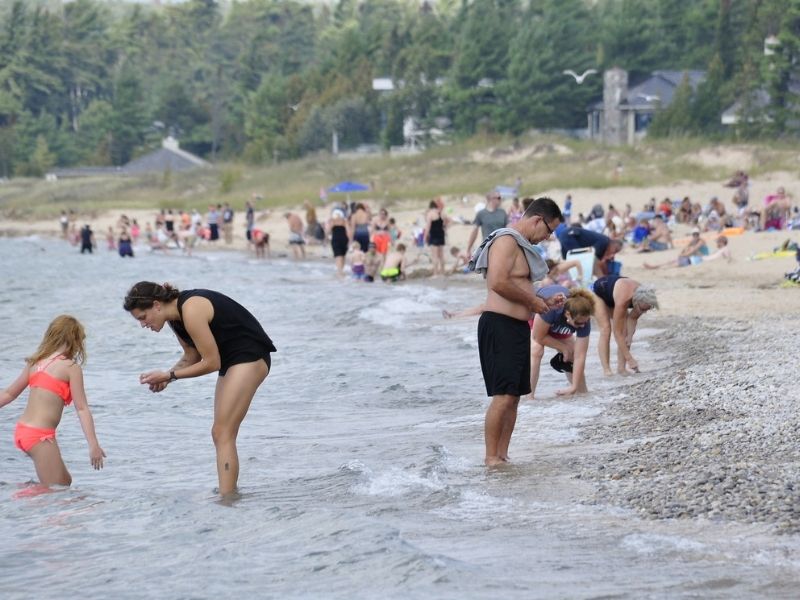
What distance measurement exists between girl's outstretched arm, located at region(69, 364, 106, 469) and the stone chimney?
50466mm

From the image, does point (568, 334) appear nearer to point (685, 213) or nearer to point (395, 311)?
point (395, 311)

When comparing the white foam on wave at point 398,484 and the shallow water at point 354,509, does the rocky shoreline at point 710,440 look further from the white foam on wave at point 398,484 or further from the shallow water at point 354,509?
the white foam on wave at point 398,484

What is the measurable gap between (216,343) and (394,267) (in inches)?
661

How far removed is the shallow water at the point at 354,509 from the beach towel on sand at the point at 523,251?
1132 millimetres

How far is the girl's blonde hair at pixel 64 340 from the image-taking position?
695 centimetres

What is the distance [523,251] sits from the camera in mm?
7176

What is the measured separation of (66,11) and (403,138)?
6188 cm

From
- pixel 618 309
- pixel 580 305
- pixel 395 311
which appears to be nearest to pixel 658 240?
pixel 395 311

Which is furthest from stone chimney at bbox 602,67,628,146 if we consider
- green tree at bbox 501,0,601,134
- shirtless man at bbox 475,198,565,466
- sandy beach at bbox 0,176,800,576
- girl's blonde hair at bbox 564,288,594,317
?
shirtless man at bbox 475,198,565,466

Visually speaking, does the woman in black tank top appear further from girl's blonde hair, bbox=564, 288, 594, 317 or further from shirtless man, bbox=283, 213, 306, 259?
shirtless man, bbox=283, 213, 306, 259

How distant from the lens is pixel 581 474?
700cm

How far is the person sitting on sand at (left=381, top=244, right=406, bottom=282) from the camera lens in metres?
23.3

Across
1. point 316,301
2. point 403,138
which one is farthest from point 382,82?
point 316,301

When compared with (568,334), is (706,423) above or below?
below
